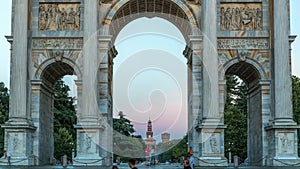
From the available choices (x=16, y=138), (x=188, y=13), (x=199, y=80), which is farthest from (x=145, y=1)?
(x=16, y=138)

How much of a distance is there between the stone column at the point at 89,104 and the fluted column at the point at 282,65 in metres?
11.7

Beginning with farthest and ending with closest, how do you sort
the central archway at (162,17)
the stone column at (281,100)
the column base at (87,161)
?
the central archway at (162,17), the stone column at (281,100), the column base at (87,161)

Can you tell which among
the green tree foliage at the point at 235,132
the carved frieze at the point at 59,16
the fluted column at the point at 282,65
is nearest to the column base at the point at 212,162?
the fluted column at the point at 282,65

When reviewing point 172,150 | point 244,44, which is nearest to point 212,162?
point 244,44

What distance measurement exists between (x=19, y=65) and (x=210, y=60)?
41.1 feet

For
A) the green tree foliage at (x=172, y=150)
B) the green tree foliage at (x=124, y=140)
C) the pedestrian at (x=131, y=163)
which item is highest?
the pedestrian at (x=131, y=163)

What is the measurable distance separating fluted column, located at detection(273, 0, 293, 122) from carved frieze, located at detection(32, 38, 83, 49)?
1307 centimetres

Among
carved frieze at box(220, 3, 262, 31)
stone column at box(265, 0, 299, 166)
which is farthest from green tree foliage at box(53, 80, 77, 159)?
stone column at box(265, 0, 299, 166)

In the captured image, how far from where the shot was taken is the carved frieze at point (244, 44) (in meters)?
42.5

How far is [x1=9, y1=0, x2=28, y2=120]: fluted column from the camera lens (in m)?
40.9

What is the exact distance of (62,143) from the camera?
7194 centimetres

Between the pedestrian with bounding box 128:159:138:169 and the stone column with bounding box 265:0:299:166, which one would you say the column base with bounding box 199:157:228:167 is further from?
the pedestrian with bounding box 128:159:138:169

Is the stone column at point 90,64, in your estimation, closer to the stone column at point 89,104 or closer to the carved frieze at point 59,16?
the stone column at point 89,104

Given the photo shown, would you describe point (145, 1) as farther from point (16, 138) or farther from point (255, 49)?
point (16, 138)
